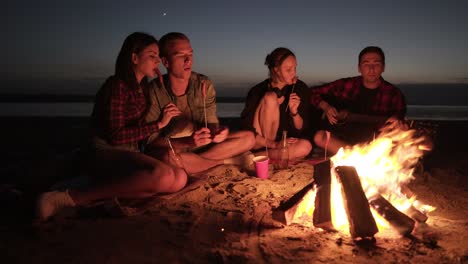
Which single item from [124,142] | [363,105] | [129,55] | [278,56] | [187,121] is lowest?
[124,142]

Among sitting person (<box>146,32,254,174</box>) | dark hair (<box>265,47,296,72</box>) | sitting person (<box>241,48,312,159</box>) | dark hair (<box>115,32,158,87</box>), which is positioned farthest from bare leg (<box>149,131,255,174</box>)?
dark hair (<box>115,32,158,87</box>)

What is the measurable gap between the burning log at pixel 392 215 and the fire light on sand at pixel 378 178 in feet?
0.12

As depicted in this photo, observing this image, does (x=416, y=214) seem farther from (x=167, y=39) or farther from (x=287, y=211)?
(x=167, y=39)

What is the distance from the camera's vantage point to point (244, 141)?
5117 millimetres

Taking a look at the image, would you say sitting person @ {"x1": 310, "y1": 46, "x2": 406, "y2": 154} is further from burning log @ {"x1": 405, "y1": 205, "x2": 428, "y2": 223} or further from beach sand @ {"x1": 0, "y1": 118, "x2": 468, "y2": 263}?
burning log @ {"x1": 405, "y1": 205, "x2": 428, "y2": 223}

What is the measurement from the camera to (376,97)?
554 centimetres

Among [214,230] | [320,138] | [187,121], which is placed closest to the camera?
[214,230]

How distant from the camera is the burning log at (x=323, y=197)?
2.98m

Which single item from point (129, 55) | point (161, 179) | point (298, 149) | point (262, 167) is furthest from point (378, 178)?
point (129, 55)

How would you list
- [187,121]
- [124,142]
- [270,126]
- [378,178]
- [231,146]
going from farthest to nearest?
[270,126]
[231,146]
[187,121]
[124,142]
[378,178]

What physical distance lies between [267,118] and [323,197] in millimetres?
2317

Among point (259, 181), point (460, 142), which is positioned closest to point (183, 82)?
point (259, 181)

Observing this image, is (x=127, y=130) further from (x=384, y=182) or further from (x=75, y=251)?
(x=384, y=182)

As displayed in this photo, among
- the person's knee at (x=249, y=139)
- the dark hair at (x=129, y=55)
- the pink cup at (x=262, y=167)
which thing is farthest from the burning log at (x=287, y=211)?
the dark hair at (x=129, y=55)
